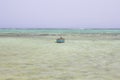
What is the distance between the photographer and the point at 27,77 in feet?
25.1

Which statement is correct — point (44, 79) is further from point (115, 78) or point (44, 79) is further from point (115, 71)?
point (115, 71)

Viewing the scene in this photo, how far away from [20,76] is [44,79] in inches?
35.6

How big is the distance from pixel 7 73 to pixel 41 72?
3.91 feet

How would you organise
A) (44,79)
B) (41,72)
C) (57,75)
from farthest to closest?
1. (41,72)
2. (57,75)
3. (44,79)

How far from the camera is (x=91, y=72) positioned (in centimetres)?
866

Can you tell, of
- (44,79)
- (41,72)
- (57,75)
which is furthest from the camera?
(41,72)

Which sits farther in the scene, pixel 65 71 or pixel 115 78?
pixel 65 71

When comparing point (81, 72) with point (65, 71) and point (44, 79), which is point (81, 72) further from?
point (44, 79)

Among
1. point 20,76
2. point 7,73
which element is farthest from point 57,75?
point 7,73

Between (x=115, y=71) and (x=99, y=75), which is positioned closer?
(x=99, y=75)

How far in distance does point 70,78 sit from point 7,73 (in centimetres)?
230

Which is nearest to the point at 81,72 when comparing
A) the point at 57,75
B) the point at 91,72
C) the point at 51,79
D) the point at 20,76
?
the point at 91,72

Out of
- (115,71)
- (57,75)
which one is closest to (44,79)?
(57,75)

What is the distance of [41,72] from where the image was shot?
8609 millimetres
